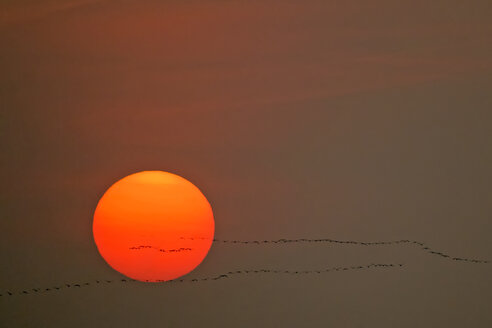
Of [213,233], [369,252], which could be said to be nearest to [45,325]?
[213,233]

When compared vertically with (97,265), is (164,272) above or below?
below

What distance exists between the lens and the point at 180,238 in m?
10.1

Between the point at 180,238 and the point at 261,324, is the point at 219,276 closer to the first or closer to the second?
the point at 261,324

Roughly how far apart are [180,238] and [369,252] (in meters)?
3.61

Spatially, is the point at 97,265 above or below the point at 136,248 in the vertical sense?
above

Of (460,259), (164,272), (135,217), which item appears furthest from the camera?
(460,259)

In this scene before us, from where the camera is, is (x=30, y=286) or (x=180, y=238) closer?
(x=180, y=238)

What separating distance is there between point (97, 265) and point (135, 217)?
250cm

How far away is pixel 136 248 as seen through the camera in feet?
33.0

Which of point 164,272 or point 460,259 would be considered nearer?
point 164,272

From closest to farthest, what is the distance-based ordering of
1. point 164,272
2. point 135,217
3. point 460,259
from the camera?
point 135,217, point 164,272, point 460,259

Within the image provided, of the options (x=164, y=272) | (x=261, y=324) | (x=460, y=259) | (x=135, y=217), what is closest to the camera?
(x=135, y=217)

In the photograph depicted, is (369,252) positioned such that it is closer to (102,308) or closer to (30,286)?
(102,308)

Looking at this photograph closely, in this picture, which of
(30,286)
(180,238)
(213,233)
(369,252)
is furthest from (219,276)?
(30,286)
